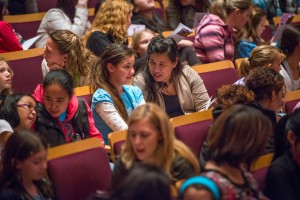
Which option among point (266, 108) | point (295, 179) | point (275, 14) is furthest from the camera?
point (275, 14)

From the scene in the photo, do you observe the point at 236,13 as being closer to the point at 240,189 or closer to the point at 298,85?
the point at 298,85

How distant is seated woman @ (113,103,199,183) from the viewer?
311 centimetres

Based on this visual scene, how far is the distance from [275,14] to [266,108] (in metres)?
3.13

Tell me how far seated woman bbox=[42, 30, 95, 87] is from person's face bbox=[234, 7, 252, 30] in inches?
58.7

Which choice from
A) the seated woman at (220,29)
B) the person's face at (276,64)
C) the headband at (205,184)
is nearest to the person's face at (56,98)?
the headband at (205,184)

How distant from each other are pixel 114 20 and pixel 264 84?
159cm

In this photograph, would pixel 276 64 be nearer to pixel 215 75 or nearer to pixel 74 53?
pixel 215 75

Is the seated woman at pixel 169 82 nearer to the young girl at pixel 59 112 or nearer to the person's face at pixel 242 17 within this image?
the young girl at pixel 59 112

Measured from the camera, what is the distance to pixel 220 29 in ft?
18.0

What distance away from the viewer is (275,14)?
6785 millimetres

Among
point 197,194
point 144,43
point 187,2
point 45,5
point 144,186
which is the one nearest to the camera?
point 144,186

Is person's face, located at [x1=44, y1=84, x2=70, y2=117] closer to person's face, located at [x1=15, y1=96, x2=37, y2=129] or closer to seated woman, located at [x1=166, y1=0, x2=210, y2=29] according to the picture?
person's face, located at [x1=15, y1=96, x2=37, y2=129]

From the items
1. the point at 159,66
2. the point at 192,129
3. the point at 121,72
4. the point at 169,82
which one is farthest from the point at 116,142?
the point at 169,82

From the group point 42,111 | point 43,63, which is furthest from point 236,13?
point 42,111
